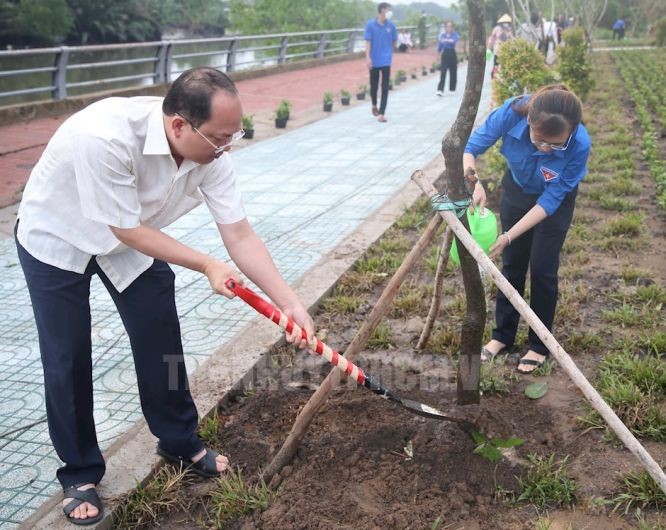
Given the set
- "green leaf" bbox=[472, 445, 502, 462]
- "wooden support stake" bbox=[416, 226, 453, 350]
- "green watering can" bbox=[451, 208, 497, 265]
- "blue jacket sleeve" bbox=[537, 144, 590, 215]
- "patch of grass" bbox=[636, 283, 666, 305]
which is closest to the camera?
"green leaf" bbox=[472, 445, 502, 462]

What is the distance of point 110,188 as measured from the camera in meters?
2.20

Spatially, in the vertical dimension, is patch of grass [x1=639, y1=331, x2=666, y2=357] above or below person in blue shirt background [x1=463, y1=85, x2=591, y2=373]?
below

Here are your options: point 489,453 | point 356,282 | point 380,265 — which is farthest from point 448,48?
point 489,453

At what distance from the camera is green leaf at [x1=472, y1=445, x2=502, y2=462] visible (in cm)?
284

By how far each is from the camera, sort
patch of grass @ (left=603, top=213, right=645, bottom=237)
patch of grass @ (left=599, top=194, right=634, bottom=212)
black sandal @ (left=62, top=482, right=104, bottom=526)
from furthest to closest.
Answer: patch of grass @ (left=599, top=194, right=634, bottom=212)
patch of grass @ (left=603, top=213, right=645, bottom=237)
black sandal @ (left=62, top=482, right=104, bottom=526)

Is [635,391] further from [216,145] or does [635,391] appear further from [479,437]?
[216,145]

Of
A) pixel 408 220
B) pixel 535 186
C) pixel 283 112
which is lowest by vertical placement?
pixel 408 220

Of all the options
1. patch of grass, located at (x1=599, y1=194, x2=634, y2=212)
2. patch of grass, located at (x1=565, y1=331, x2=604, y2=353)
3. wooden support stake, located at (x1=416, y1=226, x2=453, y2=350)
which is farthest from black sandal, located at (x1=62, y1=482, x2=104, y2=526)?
patch of grass, located at (x1=599, y1=194, x2=634, y2=212)

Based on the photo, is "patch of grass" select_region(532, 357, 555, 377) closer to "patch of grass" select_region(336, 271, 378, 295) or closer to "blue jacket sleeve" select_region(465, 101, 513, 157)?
"blue jacket sleeve" select_region(465, 101, 513, 157)

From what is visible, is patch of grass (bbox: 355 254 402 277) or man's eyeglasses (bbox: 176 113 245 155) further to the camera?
patch of grass (bbox: 355 254 402 277)

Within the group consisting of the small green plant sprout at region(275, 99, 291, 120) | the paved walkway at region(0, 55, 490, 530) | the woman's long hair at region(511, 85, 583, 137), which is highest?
the woman's long hair at region(511, 85, 583, 137)

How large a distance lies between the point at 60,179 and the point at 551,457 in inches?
79.6

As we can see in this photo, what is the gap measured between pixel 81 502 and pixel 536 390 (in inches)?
80.7

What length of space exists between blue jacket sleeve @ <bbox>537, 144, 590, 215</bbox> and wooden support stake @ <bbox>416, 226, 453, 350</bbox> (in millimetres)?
445
